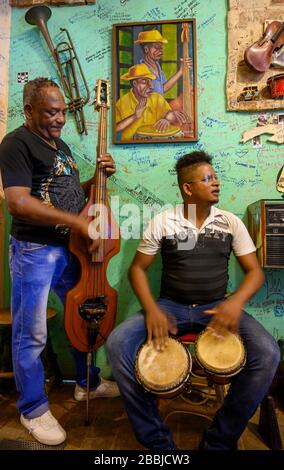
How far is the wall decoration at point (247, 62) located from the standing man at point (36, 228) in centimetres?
136

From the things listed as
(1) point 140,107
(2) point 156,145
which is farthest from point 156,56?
(2) point 156,145

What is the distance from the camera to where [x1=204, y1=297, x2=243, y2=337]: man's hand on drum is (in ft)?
5.48

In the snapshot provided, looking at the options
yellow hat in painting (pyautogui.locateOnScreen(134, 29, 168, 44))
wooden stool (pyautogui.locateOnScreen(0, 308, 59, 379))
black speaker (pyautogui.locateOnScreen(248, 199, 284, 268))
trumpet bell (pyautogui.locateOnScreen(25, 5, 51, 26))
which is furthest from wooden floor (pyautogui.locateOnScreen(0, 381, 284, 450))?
trumpet bell (pyautogui.locateOnScreen(25, 5, 51, 26))

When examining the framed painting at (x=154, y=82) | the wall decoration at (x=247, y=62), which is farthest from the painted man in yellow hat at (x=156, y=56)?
the wall decoration at (x=247, y=62)

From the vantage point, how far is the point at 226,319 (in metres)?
1.67

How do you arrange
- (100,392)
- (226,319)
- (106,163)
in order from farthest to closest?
(100,392) < (106,163) < (226,319)

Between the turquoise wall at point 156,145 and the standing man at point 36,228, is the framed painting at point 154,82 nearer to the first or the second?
the turquoise wall at point 156,145

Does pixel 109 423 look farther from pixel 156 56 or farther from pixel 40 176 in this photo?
pixel 156 56

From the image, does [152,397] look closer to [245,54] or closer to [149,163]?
[149,163]

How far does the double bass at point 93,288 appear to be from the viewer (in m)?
1.97

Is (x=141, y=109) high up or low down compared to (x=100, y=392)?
up

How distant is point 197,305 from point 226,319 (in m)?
0.30

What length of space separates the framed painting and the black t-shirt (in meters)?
0.69
